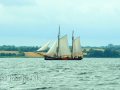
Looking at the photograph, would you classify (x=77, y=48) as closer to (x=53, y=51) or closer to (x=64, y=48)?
(x=64, y=48)

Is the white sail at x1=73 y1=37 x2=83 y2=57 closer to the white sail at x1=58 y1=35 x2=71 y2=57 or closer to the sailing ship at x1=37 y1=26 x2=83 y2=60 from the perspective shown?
the sailing ship at x1=37 y1=26 x2=83 y2=60

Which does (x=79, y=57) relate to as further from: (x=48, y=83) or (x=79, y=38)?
(x=48, y=83)

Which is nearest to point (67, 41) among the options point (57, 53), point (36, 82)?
point (57, 53)

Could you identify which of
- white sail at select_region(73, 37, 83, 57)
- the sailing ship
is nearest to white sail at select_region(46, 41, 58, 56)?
the sailing ship

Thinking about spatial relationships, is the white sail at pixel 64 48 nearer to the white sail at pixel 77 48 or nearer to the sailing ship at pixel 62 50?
the sailing ship at pixel 62 50

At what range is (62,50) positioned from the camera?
181 m

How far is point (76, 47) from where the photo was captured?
185 m

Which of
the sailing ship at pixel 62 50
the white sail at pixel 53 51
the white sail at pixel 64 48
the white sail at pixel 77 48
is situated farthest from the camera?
the white sail at pixel 77 48

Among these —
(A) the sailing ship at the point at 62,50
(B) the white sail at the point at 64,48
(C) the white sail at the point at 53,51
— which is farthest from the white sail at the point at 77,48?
(C) the white sail at the point at 53,51

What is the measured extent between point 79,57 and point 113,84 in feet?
415

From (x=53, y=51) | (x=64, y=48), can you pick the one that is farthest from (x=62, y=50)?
(x=53, y=51)

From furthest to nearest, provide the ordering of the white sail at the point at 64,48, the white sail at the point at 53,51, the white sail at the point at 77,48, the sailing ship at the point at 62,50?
the white sail at the point at 77,48, the white sail at the point at 53,51, the sailing ship at the point at 62,50, the white sail at the point at 64,48

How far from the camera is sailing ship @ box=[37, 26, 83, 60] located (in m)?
181

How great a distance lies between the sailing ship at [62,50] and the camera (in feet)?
593
